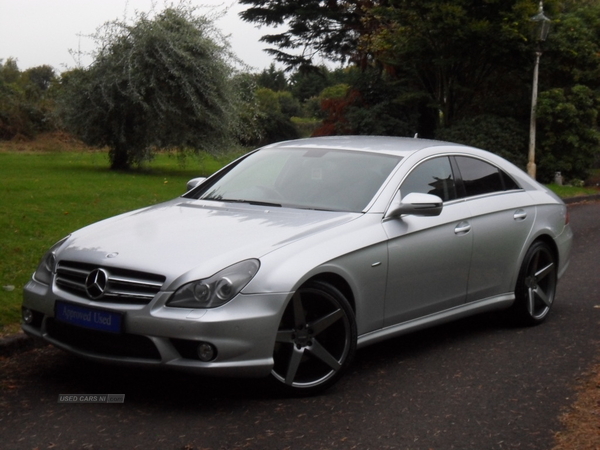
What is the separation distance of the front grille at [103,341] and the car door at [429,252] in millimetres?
1632

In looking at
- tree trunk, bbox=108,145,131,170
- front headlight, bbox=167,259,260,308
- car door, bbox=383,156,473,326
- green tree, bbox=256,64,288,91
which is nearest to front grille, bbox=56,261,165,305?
front headlight, bbox=167,259,260,308

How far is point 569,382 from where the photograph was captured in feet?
18.9

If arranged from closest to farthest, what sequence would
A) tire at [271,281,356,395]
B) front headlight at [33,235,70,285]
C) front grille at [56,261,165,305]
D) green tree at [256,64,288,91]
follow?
1. front grille at [56,261,165,305]
2. tire at [271,281,356,395]
3. front headlight at [33,235,70,285]
4. green tree at [256,64,288,91]

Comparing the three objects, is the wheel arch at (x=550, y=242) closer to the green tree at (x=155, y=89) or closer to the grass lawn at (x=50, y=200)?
the grass lawn at (x=50, y=200)

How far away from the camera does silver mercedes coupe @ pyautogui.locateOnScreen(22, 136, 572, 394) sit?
491 cm

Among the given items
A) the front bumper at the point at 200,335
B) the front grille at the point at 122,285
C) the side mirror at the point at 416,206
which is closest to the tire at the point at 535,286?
the side mirror at the point at 416,206

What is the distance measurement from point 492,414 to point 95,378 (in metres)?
2.38

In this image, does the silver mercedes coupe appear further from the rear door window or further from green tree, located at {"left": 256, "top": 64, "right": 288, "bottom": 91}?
green tree, located at {"left": 256, "top": 64, "right": 288, "bottom": 91}

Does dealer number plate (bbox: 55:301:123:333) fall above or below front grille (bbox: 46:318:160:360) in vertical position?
above

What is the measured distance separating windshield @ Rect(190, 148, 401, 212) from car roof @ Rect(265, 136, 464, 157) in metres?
0.08

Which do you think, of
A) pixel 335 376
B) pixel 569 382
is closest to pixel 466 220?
pixel 569 382

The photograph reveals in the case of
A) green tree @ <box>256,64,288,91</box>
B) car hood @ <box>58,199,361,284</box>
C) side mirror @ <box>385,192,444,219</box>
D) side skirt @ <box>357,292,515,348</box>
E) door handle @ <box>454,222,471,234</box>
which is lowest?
side skirt @ <box>357,292,515,348</box>

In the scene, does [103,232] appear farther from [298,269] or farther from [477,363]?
[477,363]

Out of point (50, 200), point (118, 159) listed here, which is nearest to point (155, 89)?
point (118, 159)
